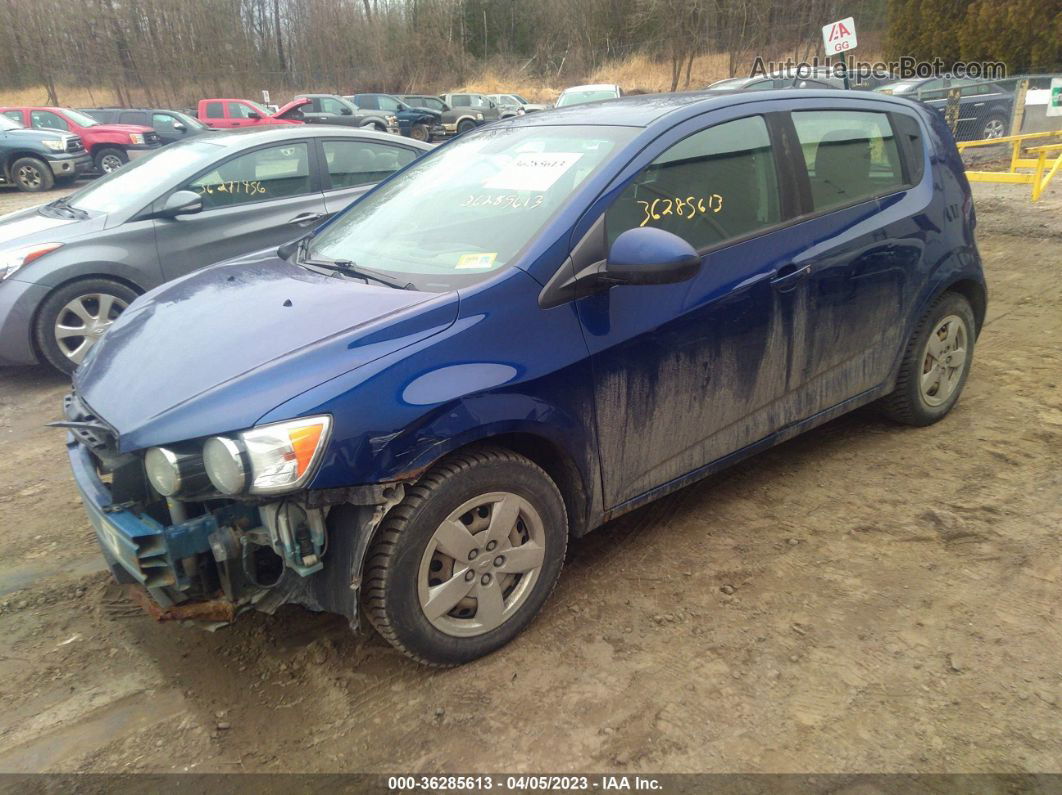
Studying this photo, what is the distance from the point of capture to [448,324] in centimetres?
240

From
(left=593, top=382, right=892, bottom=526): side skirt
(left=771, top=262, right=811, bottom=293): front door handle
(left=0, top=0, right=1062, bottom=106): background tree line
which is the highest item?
(left=0, top=0, right=1062, bottom=106): background tree line

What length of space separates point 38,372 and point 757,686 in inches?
215

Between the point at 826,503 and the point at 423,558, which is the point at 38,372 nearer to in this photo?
the point at 423,558

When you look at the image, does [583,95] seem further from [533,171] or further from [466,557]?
[466,557]

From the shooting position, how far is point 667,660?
101 inches

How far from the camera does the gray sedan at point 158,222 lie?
5.21 meters

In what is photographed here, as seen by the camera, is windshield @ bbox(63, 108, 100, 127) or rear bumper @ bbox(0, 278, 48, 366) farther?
windshield @ bbox(63, 108, 100, 127)

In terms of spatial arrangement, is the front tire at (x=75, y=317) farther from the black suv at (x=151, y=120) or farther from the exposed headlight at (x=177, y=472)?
the black suv at (x=151, y=120)

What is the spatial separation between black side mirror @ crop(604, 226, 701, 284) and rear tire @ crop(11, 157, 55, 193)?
1733 centimetres

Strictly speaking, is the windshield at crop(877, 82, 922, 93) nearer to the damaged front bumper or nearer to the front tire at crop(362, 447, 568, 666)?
the front tire at crop(362, 447, 568, 666)

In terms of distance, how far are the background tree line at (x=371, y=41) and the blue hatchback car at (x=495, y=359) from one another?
29.5m

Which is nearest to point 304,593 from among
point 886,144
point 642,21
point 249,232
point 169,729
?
point 169,729

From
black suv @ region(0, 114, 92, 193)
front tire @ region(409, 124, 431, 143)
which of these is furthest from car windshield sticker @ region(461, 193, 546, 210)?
front tire @ region(409, 124, 431, 143)

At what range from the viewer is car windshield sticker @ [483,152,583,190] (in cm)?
292
